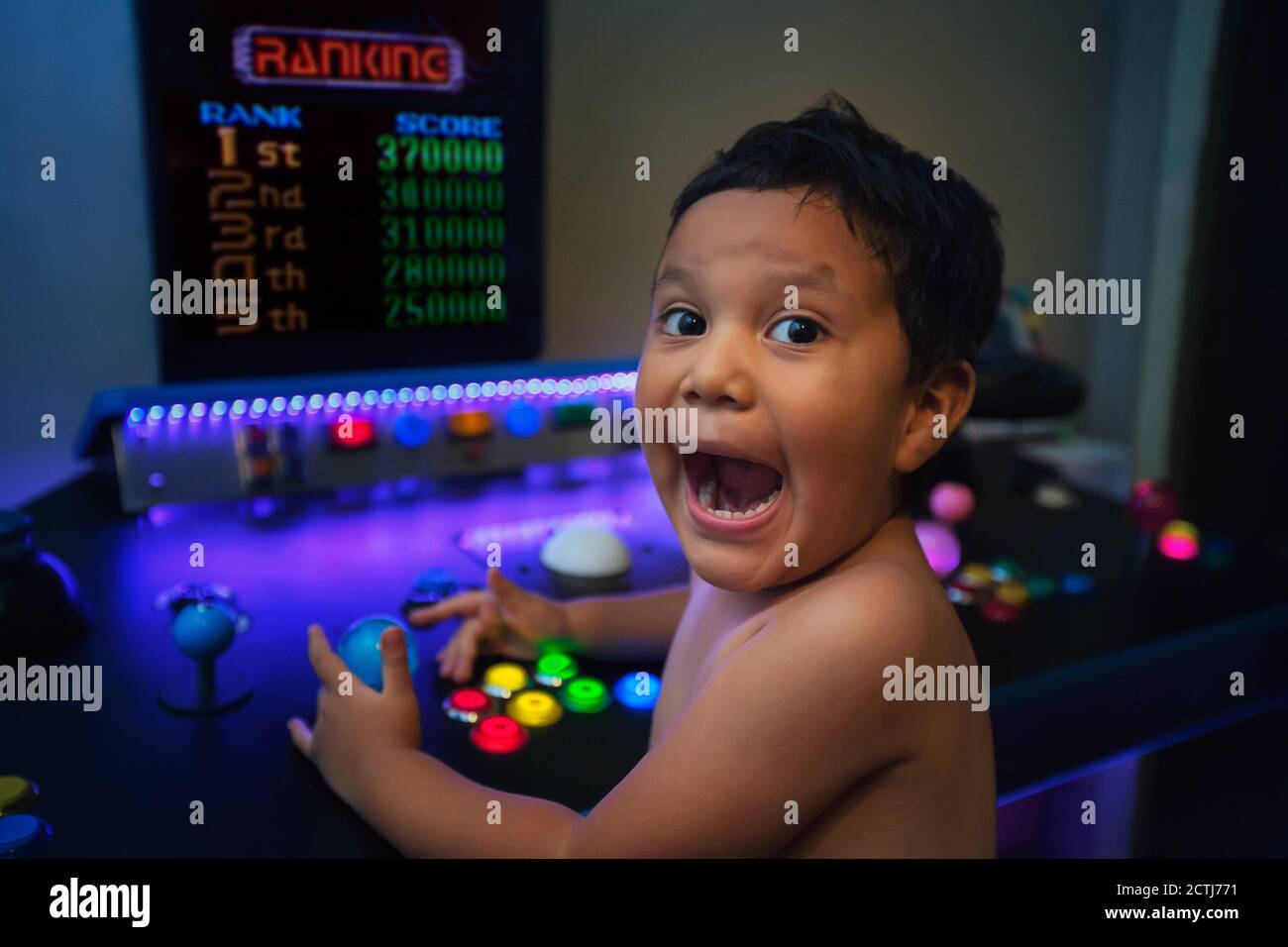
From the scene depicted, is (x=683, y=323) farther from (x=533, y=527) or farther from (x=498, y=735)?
(x=533, y=527)

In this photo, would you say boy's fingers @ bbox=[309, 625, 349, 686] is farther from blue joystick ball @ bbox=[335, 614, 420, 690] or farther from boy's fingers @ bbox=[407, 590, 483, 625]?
boy's fingers @ bbox=[407, 590, 483, 625]

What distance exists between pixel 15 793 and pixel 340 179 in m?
0.78


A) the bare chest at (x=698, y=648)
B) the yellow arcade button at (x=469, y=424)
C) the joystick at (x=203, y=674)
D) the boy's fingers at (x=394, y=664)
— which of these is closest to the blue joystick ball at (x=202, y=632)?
the joystick at (x=203, y=674)

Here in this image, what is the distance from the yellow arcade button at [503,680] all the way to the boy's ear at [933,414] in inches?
13.6

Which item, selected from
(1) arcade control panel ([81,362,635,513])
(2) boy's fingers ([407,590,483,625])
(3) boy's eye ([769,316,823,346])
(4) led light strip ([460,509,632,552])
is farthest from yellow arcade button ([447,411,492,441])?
(3) boy's eye ([769,316,823,346])

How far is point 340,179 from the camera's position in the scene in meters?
1.19

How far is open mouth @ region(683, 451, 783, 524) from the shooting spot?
62 centimetres

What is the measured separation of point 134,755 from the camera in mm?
686

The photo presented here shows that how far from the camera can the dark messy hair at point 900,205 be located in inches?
22.2

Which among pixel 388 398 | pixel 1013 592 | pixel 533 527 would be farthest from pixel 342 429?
pixel 1013 592

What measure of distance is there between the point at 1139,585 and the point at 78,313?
1.26 m

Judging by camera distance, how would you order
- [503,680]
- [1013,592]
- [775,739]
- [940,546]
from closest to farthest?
[775,739] < [503,680] < [1013,592] < [940,546]

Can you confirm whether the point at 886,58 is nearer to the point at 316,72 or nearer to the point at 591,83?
the point at 591,83
